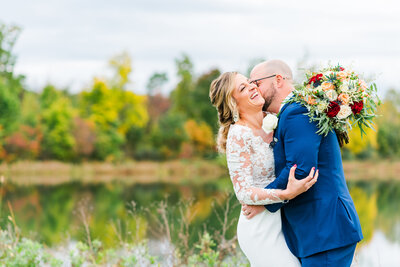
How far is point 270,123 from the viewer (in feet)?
10.5

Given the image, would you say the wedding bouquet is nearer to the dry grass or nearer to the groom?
the groom

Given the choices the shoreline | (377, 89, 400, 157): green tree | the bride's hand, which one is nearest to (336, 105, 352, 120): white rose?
the bride's hand

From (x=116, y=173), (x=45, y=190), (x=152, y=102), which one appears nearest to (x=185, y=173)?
(x=116, y=173)

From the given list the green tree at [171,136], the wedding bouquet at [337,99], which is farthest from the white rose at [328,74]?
the green tree at [171,136]

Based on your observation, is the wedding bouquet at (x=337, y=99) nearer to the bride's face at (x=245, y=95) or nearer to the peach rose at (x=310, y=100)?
the peach rose at (x=310, y=100)

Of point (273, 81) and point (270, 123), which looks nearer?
point (270, 123)

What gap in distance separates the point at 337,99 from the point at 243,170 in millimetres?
734

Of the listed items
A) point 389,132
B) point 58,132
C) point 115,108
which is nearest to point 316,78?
point 389,132

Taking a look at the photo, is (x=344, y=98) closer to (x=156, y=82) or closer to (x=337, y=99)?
(x=337, y=99)

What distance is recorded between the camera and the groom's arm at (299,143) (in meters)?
2.96

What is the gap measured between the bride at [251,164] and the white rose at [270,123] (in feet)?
0.36

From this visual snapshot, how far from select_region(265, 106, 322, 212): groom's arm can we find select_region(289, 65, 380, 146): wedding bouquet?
49 millimetres

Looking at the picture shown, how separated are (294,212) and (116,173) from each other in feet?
108

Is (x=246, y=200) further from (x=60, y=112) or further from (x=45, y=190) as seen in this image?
(x=60, y=112)
